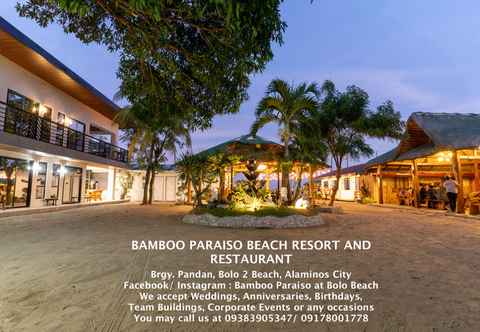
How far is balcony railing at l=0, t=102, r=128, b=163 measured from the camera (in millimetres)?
9812

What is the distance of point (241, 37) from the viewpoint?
3.77 meters

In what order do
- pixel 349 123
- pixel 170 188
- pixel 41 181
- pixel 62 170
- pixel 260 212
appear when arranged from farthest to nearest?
pixel 170 188 < pixel 349 123 < pixel 62 170 < pixel 41 181 < pixel 260 212

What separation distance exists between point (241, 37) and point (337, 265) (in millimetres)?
3935

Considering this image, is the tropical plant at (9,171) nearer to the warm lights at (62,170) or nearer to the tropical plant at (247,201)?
the warm lights at (62,170)

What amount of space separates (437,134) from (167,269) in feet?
43.8

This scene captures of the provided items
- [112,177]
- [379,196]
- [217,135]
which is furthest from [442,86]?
[112,177]

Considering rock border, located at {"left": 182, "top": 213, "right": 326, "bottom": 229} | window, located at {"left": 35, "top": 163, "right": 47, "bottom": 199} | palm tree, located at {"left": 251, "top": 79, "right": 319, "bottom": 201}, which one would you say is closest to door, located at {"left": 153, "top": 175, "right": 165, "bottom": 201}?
window, located at {"left": 35, "top": 163, "right": 47, "bottom": 199}

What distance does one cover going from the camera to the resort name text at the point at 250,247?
4387mm

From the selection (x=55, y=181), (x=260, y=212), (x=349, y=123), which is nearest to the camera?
(x=260, y=212)

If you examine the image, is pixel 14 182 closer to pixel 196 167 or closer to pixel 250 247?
pixel 196 167

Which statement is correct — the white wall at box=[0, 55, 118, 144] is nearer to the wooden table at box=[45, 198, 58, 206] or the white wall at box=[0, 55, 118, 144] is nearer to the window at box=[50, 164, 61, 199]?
the window at box=[50, 164, 61, 199]

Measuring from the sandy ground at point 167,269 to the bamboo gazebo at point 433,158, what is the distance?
542 cm

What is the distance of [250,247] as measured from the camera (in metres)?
5.23

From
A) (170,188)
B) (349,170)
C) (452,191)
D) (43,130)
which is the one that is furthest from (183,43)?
(349,170)
